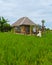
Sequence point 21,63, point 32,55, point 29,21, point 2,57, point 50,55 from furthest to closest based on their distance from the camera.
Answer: point 29,21, point 50,55, point 32,55, point 2,57, point 21,63

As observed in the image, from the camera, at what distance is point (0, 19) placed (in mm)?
28781

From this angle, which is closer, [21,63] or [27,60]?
[21,63]

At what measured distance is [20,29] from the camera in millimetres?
26562

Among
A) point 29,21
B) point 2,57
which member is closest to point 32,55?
point 2,57

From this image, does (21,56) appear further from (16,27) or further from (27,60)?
(16,27)

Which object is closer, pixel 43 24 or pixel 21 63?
pixel 21 63

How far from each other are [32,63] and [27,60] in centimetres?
16

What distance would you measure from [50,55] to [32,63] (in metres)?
0.92

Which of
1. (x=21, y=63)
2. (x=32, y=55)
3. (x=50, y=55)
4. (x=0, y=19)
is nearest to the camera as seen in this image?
(x=21, y=63)

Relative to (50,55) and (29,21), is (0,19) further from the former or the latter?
(50,55)

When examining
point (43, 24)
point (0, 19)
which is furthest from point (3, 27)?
point (43, 24)

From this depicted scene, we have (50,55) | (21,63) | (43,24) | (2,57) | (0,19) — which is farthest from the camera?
(0,19)

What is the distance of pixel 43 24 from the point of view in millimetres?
23156

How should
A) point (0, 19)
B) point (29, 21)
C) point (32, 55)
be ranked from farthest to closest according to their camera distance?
point (0, 19), point (29, 21), point (32, 55)
